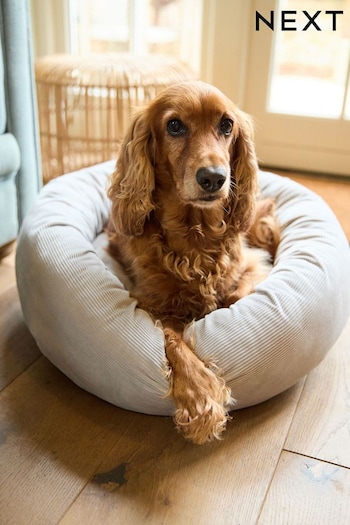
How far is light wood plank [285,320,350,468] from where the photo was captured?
1398 millimetres

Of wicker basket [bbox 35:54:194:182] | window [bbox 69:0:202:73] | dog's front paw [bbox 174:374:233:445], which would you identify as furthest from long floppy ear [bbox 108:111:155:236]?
window [bbox 69:0:202:73]

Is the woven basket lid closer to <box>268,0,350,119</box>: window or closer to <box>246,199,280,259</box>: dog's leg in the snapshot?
<box>268,0,350,119</box>: window

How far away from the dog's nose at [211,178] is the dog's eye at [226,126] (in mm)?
188

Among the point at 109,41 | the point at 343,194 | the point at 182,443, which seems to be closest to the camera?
the point at 182,443

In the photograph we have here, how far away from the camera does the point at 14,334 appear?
1.81 meters

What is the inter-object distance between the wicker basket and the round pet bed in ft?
3.34

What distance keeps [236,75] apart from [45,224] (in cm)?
172

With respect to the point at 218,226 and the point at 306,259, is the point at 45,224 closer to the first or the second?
the point at 218,226

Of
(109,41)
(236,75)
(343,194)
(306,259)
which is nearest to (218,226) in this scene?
(306,259)

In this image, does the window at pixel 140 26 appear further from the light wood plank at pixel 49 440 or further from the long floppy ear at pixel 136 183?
the light wood plank at pixel 49 440

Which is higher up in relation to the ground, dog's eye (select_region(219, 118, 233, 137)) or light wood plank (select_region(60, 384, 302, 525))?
dog's eye (select_region(219, 118, 233, 137))

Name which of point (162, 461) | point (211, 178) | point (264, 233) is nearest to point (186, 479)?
point (162, 461)

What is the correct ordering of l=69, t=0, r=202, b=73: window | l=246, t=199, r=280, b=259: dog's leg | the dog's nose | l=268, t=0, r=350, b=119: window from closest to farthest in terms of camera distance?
the dog's nose
l=246, t=199, r=280, b=259: dog's leg
l=268, t=0, r=350, b=119: window
l=69, t=0, r=202, b=73: window

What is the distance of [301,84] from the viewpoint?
304cm
